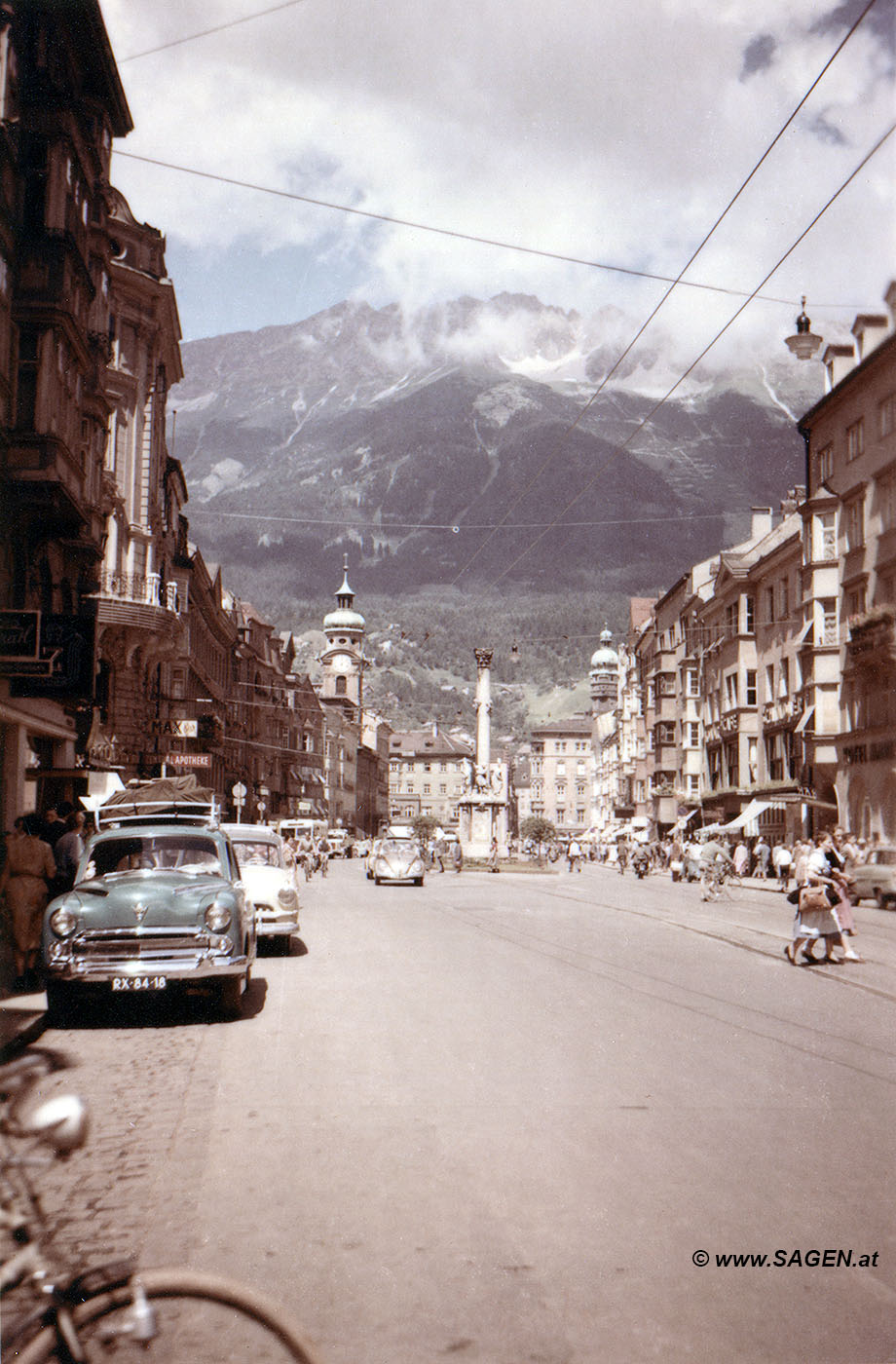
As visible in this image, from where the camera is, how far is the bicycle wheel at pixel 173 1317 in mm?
3031

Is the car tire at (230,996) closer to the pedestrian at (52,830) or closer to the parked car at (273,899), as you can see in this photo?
the parked car at (273,899)

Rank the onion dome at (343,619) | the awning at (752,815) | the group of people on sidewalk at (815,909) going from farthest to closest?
the onion dome at (343,619) < the awning at (752,815) < the group of people on sidewalk at (815,909)

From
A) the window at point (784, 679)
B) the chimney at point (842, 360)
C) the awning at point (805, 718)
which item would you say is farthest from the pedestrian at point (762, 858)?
the chimney at point (842, 360)

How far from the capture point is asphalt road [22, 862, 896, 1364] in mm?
4496

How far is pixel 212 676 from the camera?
243 feet

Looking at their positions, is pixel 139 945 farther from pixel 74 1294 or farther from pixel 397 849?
pixel 397 849

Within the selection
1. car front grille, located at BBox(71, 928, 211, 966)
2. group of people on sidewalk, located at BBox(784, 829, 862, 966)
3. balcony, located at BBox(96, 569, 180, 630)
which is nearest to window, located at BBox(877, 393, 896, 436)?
group of people on sidewalk, located at BBox(784, 829, 862, 966)

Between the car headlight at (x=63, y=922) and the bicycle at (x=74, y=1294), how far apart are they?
8801mm

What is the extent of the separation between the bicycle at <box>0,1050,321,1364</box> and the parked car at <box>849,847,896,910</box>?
3050 cm

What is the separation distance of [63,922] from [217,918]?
1.38 metres

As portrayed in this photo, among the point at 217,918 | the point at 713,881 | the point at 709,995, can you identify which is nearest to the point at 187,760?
the point at 713,881

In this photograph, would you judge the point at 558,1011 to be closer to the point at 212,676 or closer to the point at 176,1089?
the point at 176,1089

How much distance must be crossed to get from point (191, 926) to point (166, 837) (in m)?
1.84

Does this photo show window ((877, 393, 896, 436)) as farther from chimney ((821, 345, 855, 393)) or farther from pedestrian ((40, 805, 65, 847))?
pedestrian ((40, 805, 65, 847))
